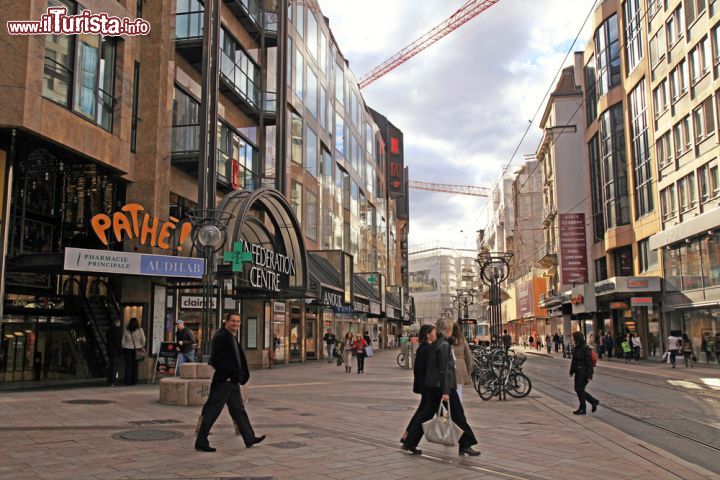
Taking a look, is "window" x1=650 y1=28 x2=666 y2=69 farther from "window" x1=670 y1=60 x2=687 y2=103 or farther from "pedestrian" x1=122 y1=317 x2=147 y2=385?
"pedestrian" x1=122 y1=317 x2=147 y2=385

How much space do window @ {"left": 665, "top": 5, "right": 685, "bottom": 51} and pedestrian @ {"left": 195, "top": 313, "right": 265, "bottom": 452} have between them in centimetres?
3438

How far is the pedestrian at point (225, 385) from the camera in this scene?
813 cm

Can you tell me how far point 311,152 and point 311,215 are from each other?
3.83m

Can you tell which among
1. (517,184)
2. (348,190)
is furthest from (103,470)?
(517,184)

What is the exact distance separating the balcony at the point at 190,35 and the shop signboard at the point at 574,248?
120 feet

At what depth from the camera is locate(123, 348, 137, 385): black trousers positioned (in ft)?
58.4

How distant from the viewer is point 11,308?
1833cm

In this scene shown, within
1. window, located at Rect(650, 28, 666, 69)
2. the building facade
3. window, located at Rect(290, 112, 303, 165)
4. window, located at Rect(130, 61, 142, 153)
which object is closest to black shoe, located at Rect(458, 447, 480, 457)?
the building facade

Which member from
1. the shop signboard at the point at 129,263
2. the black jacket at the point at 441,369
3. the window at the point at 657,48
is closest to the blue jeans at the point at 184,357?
the shop signboard at the point at 129,263

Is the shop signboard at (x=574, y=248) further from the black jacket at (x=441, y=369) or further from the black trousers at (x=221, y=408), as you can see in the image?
the black trousers at (x=221, y=408)

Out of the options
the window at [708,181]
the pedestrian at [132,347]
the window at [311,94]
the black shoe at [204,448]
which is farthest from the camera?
the window at [311,94]

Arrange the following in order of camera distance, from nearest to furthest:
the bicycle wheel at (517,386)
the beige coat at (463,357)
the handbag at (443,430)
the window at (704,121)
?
the handbag at (443,430)
the beige coat at (463,357)
the bicycle wheel at (517,386)
the window at (704,121)

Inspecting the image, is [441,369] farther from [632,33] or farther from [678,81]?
[632,33]

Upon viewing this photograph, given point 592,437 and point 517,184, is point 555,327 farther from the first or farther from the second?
point 592,437
